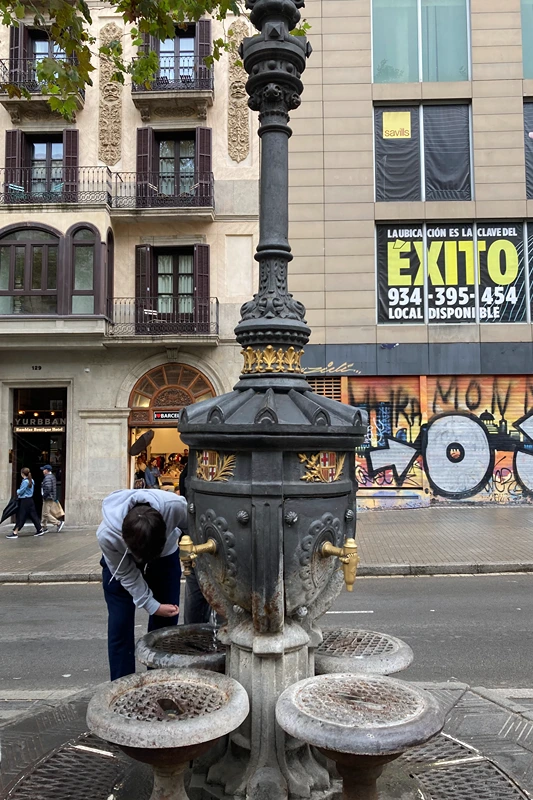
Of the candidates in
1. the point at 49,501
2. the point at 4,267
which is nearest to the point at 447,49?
the point at 4,267

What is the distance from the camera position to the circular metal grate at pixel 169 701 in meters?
2.76

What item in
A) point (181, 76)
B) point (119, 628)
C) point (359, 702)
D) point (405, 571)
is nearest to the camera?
point (359, 702)

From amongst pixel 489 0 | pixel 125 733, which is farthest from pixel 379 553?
pixel 489 0

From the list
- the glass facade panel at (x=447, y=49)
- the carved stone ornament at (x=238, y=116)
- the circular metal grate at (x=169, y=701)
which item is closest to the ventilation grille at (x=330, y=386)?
the carved stone ornament at (x=238, y=116)

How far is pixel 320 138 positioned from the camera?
58.6 ft

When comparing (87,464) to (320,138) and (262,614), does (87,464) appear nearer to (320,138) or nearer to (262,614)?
(320,138)

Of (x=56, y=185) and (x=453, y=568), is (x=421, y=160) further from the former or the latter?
(x=453, y=568)

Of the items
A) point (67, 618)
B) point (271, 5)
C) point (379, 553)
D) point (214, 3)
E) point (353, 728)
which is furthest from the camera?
point (379, 553)

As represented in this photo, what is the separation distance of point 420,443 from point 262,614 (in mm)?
14876

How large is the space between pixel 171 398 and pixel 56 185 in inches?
285

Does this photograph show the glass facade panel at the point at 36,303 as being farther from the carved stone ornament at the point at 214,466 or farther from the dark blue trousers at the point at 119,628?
the carved stone ornament at the point at 214,466

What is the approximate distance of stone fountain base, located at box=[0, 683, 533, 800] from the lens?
3014 millimetres

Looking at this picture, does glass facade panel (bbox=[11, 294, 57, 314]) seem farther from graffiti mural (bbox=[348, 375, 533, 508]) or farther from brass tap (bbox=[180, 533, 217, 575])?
brass tap (bbox=[180, 533, 217, 575])

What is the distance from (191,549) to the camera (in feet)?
9.81
